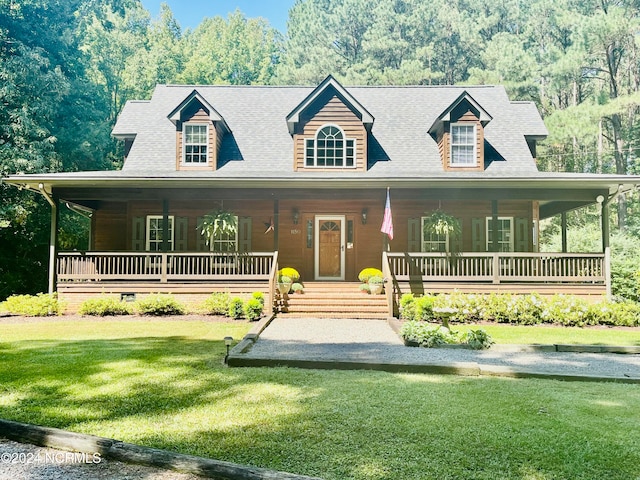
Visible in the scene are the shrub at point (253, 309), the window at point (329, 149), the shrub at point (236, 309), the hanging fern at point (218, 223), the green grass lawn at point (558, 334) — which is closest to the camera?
the green grass lawn at point (558, 334)

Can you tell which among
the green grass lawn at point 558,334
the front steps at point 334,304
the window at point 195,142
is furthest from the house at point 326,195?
the green grass lawn at point 558,334

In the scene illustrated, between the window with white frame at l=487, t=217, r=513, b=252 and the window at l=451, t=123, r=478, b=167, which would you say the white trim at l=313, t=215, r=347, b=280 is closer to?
the window at l=451, t=123, r=478, b=167

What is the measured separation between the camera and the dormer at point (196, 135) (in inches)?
631

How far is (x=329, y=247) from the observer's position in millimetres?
16578

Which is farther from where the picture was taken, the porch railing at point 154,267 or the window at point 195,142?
the window at point 195,142

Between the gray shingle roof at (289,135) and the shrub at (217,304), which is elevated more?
the gray shingle roof at (289,135)

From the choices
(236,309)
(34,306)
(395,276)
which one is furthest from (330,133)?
(34,306)

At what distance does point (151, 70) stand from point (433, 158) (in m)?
29.8

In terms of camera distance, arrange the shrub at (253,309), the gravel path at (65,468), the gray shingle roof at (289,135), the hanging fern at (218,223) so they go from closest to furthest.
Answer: the gravel path at (65,468)
the shrub at (253,309)
the hanging fern at (218,223)
the gray shingle roof at (289,135)

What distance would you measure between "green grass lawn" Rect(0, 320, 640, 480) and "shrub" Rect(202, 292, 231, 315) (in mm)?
5504

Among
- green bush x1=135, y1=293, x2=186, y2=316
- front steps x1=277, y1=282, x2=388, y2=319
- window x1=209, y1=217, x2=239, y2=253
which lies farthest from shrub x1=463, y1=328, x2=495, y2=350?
window x1=209, y1=217, x2=239, y2=253

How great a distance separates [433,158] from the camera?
1669 cm

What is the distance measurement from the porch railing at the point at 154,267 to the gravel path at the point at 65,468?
399 inches

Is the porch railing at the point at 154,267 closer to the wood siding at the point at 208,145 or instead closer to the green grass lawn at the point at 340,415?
the wood siding at the point at 208,145
